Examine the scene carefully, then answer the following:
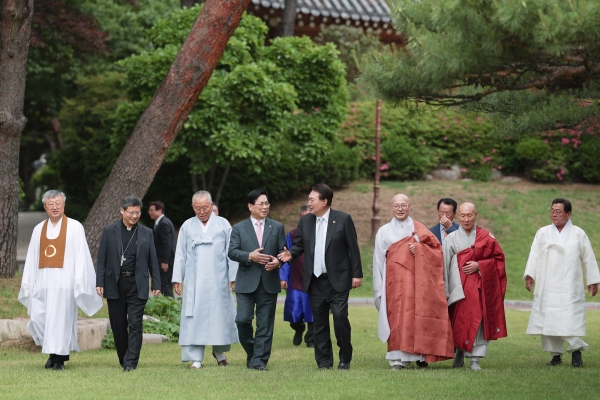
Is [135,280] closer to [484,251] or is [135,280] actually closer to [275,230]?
[275,230]

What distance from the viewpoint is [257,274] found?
8.99 meters

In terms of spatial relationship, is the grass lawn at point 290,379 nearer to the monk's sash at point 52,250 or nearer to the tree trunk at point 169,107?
the monk's sash at point 52,250

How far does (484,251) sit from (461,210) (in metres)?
0.48

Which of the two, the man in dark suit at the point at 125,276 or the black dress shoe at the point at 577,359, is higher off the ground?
the man in dark suit at the point at 125,276

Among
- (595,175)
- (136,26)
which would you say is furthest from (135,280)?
(136,26)

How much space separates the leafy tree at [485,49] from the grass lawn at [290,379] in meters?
2.46

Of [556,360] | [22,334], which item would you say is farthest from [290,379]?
[22,334]

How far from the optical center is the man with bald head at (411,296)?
28.7 feet

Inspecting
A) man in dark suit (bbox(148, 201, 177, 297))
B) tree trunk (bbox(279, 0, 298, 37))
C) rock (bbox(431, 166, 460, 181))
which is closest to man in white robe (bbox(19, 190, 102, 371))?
man in dark suit (bbox(148, 201, 177, 297))

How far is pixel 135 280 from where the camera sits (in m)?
9.03

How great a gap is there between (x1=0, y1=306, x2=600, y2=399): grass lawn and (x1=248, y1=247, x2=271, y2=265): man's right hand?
1054 mm

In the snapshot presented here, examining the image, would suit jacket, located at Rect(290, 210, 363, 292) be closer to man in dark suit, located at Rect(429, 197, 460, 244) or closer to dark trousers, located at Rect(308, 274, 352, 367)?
dark trousers, located at Rect(308, 274, 352, 367)

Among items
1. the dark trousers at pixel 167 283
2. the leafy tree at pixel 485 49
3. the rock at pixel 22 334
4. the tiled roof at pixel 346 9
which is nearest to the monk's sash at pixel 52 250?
the rock at pixel 22 334

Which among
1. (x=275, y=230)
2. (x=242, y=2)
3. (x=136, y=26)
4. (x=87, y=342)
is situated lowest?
(x=87, y=342)
